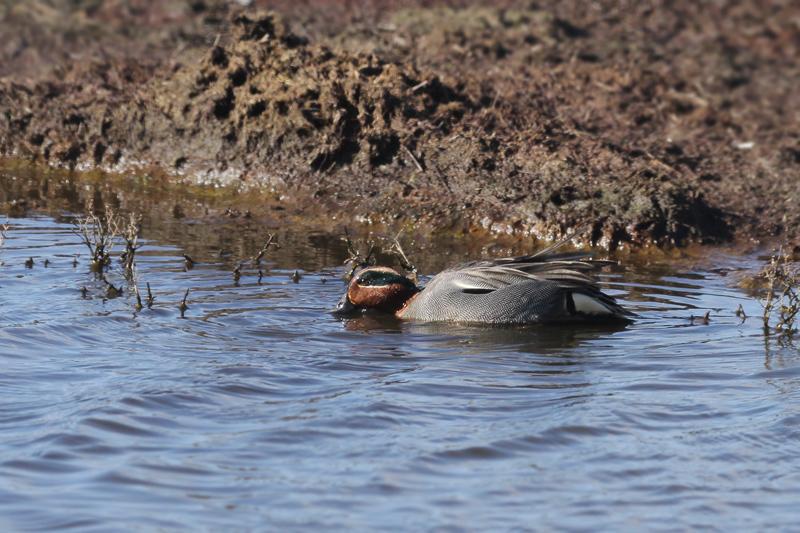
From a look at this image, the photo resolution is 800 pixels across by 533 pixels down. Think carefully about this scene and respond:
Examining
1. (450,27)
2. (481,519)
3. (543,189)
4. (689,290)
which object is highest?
(450,27)

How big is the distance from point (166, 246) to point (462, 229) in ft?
8.46

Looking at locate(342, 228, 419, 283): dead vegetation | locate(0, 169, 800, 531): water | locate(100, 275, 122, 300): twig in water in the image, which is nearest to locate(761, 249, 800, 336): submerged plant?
locate(0, 169, 800, 531): water

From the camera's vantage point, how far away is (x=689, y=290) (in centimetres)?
936

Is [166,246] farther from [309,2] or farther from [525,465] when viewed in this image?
[309,2]

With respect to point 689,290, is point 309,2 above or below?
above

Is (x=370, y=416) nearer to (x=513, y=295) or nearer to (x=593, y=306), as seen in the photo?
(x=513, y=295)

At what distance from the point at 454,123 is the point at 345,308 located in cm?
388

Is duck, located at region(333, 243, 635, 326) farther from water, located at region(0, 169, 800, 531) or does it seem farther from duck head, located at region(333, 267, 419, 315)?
water, located at region(0, 169, 800, 531)

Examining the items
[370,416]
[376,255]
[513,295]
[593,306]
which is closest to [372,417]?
[370,416]

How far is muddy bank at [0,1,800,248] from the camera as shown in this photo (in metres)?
11.1

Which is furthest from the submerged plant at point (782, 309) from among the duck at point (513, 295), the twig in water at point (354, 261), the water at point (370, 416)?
the twig in water at point (354, 261)

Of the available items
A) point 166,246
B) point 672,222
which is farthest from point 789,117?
point 166,246

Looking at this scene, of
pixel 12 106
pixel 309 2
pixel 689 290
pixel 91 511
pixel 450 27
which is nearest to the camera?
pixel 91 511

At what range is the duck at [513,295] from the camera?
8.33 m
